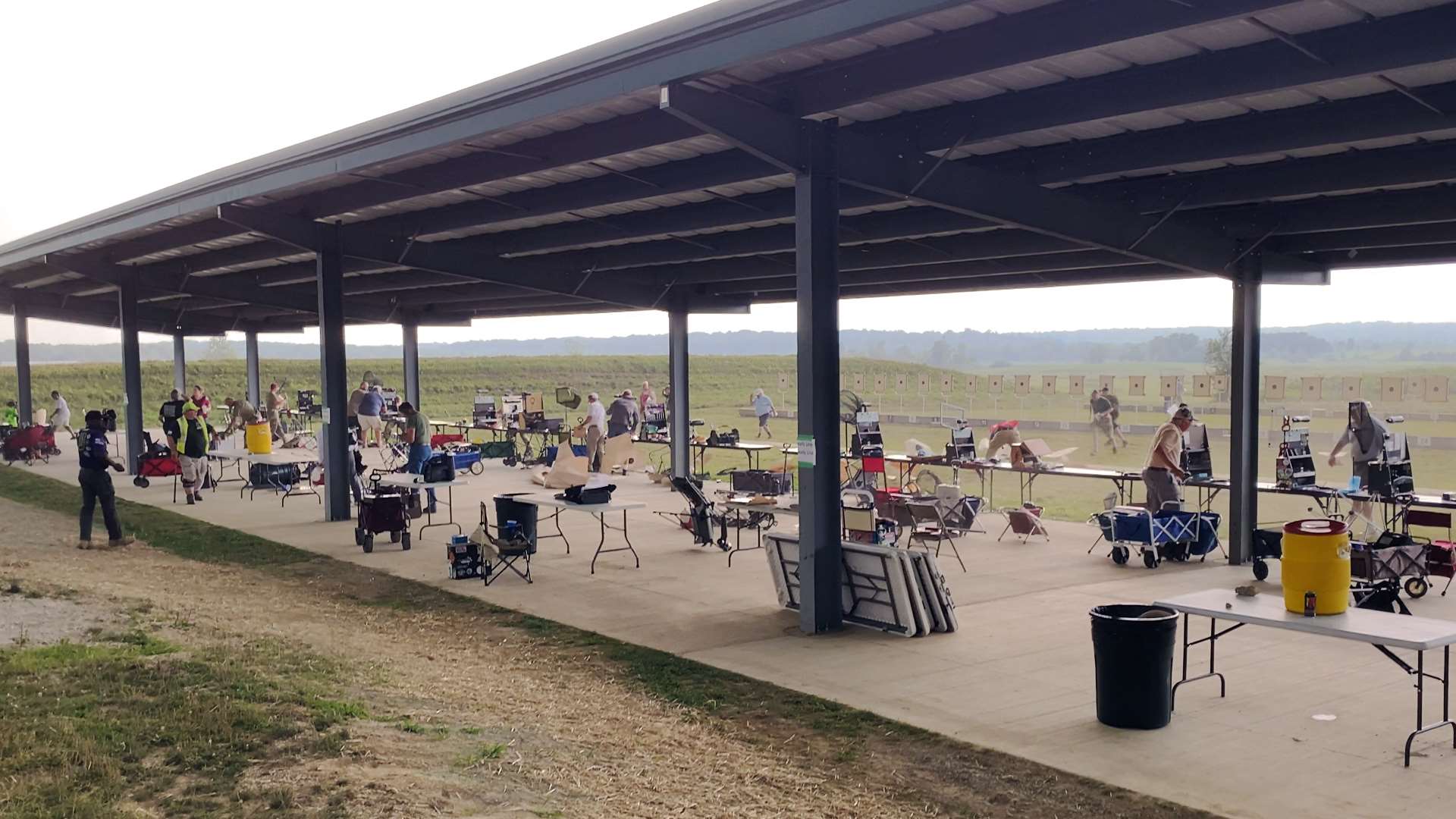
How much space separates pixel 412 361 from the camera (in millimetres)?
31359

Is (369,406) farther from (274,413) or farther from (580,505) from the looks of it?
(580,505)

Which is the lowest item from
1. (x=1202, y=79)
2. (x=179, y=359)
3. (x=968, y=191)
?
(x=179, y=359)

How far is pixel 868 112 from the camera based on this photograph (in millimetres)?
10172

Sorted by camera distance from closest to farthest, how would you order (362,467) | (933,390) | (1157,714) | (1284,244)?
1. (1157,714)
2. (1284,244)
3. (362,467)
4. (933,390)

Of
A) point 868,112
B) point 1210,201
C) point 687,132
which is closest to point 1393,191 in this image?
point 1210,201

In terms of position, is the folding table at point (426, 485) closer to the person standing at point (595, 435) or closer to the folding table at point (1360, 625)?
the person standing at point (595, 435)

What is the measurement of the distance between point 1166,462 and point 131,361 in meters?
20.4

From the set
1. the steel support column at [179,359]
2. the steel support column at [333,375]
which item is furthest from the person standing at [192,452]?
the steel support column at [179,359]

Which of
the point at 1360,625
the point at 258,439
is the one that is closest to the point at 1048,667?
the point at 1360,625

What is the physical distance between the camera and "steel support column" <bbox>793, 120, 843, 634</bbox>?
9898 millimetres

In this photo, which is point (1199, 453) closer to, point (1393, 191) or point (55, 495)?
point (1393, 191)

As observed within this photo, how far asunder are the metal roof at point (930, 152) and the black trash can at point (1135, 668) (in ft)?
11.9

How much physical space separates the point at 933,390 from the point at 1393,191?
68.2m

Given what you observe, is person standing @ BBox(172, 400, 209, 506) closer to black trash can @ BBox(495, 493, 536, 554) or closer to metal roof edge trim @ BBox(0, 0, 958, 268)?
metal roof edge trim @ BBox(0, 0, 958, 268)
